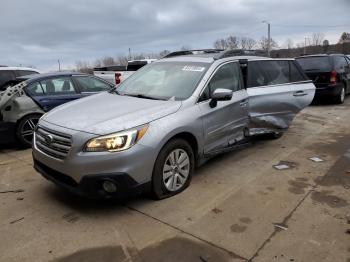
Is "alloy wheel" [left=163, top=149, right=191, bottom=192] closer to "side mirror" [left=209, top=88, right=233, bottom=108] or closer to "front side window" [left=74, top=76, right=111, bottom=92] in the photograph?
"side mirror" [left=209, top=88, right=233, bottom=108]

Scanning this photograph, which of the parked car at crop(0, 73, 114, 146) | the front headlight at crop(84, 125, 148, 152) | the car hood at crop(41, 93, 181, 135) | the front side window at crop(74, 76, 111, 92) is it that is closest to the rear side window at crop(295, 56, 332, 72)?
the front side window at crop(74, 76, 111, 92)

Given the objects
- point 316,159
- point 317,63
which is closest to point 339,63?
point 317,63

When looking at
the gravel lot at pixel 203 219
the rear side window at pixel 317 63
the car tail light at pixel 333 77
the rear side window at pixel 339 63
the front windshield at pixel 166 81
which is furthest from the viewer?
the rear side window at pixel 339 63

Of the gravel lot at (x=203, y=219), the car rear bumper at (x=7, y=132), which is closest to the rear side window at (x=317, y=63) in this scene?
the gravel lot at (x=203, y=219)

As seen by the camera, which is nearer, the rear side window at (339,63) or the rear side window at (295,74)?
the rear side window at (295,74)

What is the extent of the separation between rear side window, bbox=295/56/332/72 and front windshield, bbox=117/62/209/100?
7.04 metres

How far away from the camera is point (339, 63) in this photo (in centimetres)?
1139

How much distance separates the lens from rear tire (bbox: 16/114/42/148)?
680 centimetres

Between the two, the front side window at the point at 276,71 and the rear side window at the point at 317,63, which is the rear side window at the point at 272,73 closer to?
the front side window at the point at 276,71

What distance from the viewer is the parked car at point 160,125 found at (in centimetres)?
372

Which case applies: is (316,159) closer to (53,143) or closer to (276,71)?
(276,71)

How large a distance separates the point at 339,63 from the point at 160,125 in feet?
30.7

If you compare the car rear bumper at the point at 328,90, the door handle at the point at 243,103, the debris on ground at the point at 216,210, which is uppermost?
the door handle at the point at 243,103

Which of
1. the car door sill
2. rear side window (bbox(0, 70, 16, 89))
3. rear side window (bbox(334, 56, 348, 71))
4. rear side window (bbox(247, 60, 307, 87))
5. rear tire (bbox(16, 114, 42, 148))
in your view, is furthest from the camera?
rear side window (bbox(334, 56, 348, 71))
